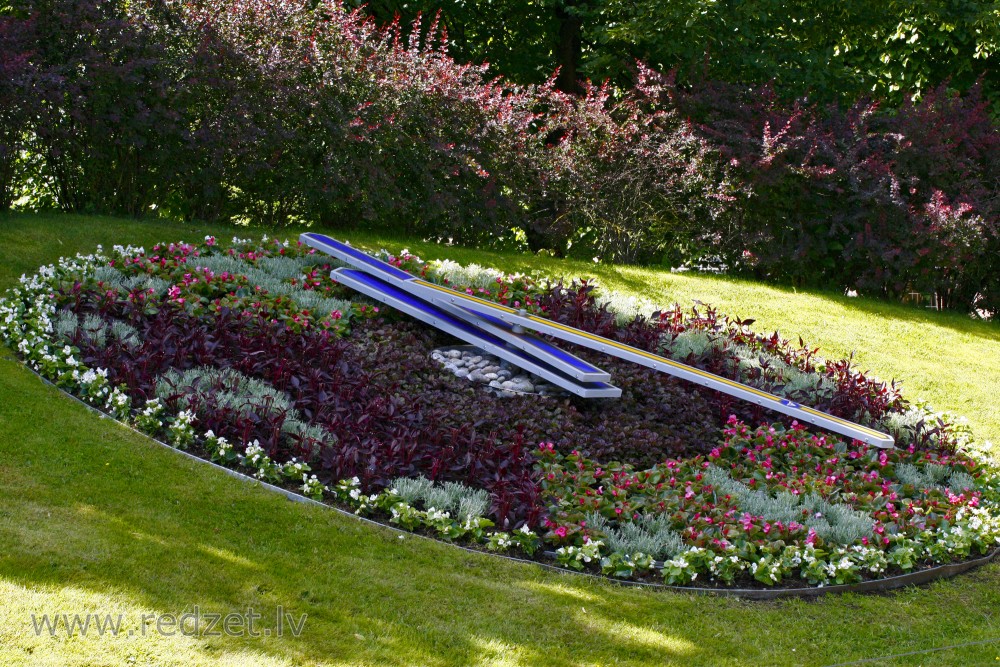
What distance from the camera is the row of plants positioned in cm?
860

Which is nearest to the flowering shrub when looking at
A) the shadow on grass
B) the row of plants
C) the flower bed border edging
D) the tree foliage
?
the row of plants

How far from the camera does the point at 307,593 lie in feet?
12.6

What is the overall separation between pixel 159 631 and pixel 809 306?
25.1ft

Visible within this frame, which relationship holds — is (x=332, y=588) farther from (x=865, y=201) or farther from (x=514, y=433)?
(x=865, y=201)

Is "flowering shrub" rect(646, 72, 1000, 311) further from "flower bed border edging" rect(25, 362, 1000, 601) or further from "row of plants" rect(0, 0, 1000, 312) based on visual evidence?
"flower bed border edging" rect(25, 362, 1000, 601)

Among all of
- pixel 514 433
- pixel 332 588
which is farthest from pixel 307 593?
pixel 514 433

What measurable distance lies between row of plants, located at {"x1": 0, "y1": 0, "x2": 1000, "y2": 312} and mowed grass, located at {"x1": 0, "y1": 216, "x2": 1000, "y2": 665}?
13.1ft

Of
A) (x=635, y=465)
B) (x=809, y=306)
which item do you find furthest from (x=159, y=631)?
(x=809, y=306)

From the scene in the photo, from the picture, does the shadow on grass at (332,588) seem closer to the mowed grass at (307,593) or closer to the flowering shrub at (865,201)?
the mowed grass at (307,593)

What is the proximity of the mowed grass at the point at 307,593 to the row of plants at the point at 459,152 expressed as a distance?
4.00 meters

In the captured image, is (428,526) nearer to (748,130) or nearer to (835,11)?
(748,130)

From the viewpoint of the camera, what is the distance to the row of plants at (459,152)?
28.2 feet

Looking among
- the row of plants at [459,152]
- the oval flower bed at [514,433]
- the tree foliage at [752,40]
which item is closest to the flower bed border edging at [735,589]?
the oval flower bed at [514,433]

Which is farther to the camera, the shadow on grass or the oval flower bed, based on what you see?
the oval flower bed
